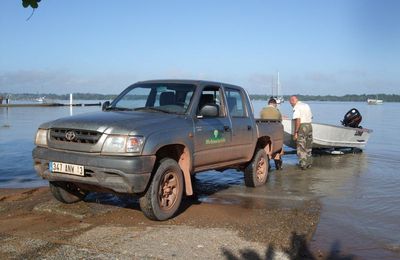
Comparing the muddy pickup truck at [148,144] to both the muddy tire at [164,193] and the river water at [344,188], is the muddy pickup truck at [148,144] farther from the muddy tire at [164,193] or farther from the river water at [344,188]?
the river water at [344,188]

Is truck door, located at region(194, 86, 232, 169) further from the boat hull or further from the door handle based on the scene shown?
the boat hull

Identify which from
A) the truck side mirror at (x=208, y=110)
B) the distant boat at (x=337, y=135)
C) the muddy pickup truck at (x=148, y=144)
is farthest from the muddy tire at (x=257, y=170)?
the distant boat at (x=337, y=135)

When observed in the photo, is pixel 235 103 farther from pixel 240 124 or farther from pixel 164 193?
pixel 164 193

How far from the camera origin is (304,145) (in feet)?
42.7

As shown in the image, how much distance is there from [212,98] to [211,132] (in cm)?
88

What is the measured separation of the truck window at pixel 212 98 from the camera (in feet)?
25.4

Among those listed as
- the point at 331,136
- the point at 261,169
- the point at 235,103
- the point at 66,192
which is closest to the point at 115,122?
the point at 66,192

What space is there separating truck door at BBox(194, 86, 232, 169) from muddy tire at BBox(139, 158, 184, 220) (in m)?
0.62

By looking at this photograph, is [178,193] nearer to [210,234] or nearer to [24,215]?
[210,234]

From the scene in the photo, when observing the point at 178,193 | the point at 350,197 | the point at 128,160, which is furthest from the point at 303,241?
the point at 350,197

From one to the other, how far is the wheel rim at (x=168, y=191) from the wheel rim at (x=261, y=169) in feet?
11.4

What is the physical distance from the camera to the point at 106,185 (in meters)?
5.95

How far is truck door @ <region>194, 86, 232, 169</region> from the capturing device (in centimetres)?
724

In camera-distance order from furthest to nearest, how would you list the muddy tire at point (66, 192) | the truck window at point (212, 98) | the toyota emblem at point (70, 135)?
the truck window at point (212, 98)
the muddy tire at point (66, 192)
the toyota emblem at point (70, 135)
